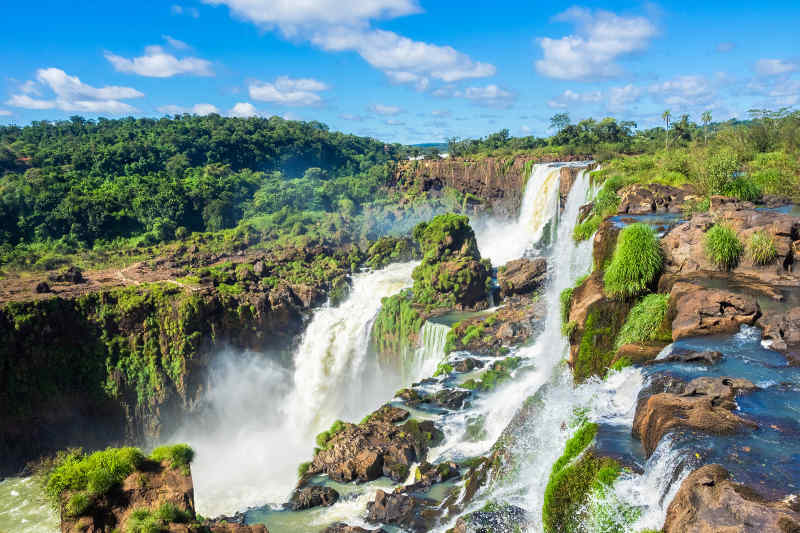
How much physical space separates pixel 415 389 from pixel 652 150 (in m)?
36.4

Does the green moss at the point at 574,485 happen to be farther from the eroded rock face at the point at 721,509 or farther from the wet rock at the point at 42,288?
the wet rock at the point at 42,288

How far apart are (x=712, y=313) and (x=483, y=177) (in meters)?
42.3

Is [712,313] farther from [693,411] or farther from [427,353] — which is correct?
[427,353]

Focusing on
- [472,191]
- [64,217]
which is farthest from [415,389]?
[64,217]

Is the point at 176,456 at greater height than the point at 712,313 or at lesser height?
lesser

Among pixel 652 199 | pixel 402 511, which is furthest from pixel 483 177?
pixel 402 511

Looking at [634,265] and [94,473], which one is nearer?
[94,473]

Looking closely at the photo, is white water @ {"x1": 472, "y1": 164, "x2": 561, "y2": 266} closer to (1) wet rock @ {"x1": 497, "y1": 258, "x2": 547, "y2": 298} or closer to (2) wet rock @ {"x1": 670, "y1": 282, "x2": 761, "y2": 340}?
(1) wet rock @ {"x1": 497, "y1": 258, "x2": 547, "y2": 298}

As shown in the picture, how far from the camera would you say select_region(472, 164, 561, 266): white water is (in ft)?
119

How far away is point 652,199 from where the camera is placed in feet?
65.0

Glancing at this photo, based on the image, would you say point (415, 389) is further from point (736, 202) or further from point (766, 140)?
point (766, 140)

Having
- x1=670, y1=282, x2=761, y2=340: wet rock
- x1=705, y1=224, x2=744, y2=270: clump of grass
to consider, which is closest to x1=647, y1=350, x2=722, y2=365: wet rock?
x1=670, y1=282, x2=761, y2=340: wet rock

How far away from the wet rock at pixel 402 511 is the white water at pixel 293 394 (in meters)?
11.6

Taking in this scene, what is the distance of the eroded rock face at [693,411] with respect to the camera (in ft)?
23.4
